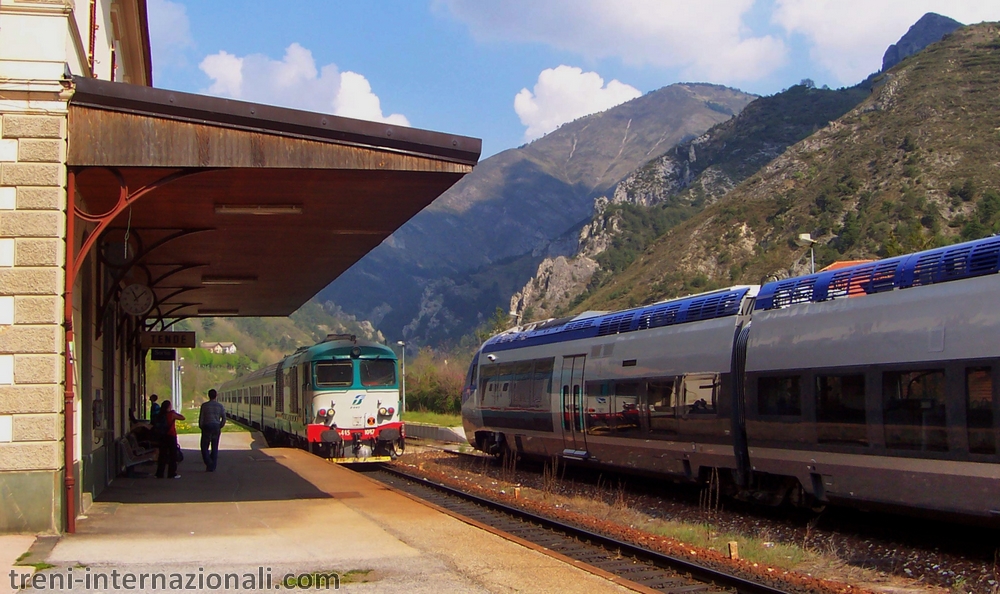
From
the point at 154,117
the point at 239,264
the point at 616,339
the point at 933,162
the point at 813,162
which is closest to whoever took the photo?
the point at 154,117

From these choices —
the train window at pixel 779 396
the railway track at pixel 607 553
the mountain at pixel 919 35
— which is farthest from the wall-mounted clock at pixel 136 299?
the mountain at pixel 919 35

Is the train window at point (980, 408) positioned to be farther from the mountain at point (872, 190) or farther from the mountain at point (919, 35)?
the mountain at point (919, 35)

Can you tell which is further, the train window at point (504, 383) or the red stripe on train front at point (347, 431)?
the red stripe on train front at point (347, 431)

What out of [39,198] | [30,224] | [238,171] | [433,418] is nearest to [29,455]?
[30,224]

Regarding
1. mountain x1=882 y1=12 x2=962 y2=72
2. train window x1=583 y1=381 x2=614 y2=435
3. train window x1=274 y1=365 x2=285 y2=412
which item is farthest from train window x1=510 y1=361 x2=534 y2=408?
mountain x1=882 y1=12 x2=962 y2=72

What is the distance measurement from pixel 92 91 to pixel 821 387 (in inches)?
343

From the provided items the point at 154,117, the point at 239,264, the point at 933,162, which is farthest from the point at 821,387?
the point at 933,162

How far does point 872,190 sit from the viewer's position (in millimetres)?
64562

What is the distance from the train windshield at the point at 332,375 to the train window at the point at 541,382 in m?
4.79

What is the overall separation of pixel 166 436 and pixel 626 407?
882 centimetres

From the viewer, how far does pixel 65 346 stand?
9945mm

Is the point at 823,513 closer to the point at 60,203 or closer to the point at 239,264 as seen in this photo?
the point at 60,203

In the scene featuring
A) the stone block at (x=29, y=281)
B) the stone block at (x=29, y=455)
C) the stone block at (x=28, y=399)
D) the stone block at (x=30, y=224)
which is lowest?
the stone block at (x=29, y=455)

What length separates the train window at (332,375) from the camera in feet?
68.6
